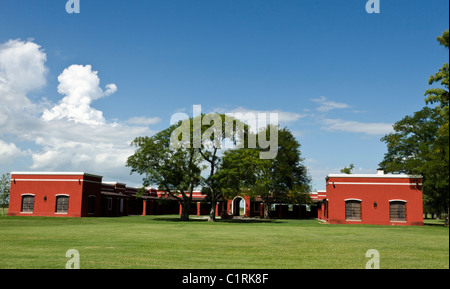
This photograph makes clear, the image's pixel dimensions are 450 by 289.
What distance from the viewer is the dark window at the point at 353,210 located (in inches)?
1726

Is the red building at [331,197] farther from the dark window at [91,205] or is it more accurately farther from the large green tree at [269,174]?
the large green tree at [269,174]

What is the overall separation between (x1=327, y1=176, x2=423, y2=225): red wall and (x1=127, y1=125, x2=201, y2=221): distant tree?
1628 centimetres

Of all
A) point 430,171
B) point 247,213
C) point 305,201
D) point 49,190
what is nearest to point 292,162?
point 305,201

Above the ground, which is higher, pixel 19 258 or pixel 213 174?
pixel 213 174

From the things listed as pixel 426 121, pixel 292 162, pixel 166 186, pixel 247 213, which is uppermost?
pixel 426 121

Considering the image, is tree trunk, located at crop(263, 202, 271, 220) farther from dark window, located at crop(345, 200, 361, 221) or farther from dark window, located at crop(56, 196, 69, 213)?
dark window, located at crop(56, 196, 69, 213)

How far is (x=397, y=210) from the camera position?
43.3 m

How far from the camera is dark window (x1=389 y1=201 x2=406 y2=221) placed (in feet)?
142

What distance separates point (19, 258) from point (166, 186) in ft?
109

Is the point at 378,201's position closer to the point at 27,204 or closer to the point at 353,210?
the point at 353,210

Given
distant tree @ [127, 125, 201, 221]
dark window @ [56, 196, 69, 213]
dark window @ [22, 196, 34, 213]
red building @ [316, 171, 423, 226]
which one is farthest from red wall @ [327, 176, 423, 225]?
dark window @ [22, 196, 34, 213]

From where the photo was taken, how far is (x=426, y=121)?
161 ft
